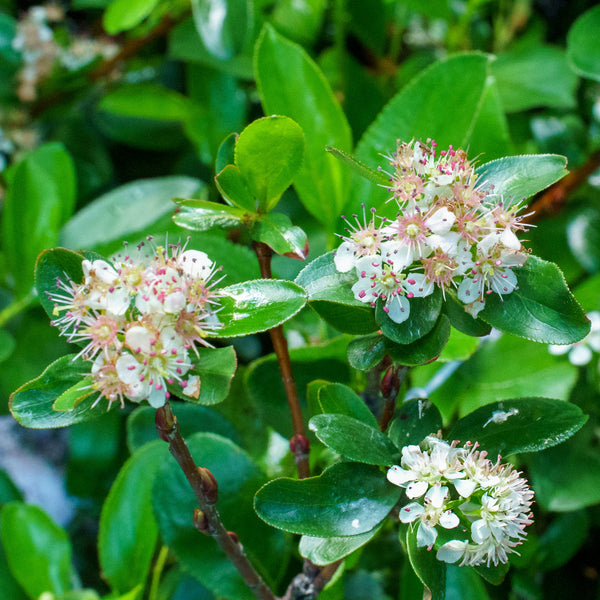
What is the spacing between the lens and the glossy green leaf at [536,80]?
115 cm

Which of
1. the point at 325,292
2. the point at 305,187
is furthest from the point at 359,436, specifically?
the point at 305,187

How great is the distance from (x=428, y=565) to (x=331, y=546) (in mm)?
80

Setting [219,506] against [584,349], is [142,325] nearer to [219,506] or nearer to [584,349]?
[219,506]

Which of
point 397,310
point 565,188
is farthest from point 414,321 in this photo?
point 565,188

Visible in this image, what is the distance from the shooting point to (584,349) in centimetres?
97

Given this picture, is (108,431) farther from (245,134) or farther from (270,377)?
(245,134)

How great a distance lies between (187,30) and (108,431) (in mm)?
708

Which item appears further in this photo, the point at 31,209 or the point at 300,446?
the point at 31,209

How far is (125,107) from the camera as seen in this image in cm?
123

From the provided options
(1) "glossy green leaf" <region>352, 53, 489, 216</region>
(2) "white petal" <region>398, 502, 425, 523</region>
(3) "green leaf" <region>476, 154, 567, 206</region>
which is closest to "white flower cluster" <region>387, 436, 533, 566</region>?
(2) "white petal" <region>398, 502, 425, 523</region>

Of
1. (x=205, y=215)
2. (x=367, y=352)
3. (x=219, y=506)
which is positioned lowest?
(x=219, y=506)

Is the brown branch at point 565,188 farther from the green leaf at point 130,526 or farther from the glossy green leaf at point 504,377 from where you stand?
the green leaf at point 130,526

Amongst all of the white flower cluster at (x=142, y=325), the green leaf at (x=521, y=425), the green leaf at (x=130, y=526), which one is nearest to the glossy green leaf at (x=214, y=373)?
the white flower cluster at (x=142, y=325)

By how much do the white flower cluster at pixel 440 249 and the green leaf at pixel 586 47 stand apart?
1.67 ft
